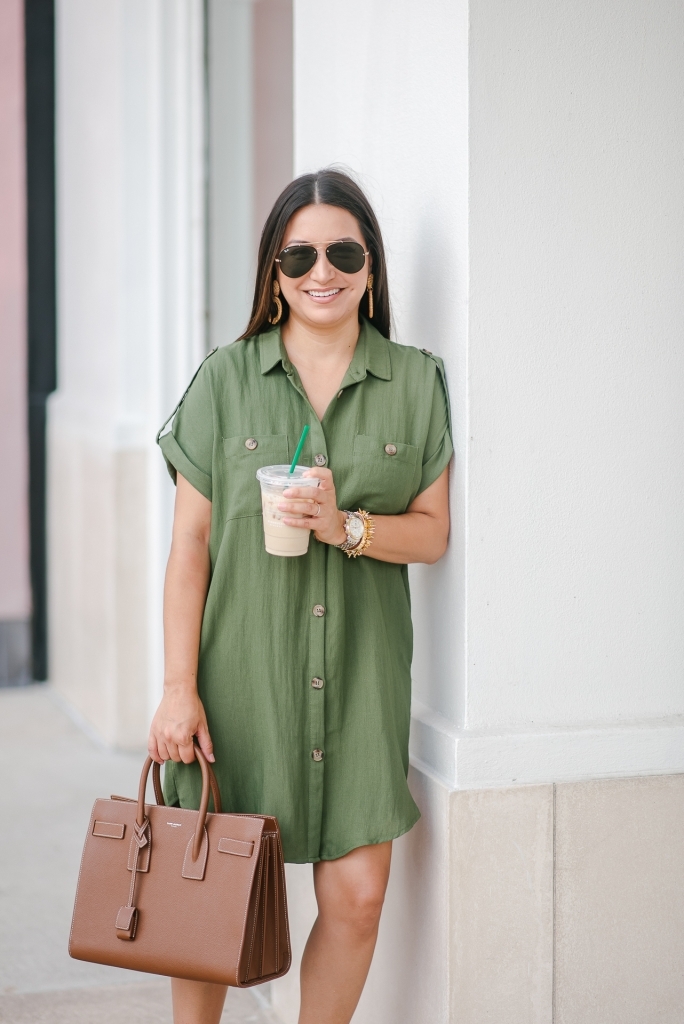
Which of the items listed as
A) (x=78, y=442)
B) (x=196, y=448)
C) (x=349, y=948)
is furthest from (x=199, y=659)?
(x=78, y=442)

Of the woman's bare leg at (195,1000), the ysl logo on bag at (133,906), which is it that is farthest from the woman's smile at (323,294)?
the woman's bare leg at (195,1000)

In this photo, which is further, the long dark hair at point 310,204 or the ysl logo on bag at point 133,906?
the long dark hair at point 310,204

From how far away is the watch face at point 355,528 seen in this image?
1.99m

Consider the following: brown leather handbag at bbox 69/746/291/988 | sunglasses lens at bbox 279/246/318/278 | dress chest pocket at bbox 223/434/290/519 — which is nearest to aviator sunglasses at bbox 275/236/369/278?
sunglasses lens at bbox 279/246/318/278

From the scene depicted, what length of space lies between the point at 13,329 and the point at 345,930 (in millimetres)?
4817

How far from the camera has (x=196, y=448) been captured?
209 centimetres

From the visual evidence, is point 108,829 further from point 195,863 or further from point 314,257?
point 314,257

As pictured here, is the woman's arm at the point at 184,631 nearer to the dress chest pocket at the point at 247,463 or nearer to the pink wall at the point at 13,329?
the dress chest pocket at the point at 247,463

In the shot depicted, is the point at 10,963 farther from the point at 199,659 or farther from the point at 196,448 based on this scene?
the point at 196,448

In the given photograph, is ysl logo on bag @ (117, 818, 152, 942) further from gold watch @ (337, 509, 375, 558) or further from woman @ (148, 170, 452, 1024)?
gold watch @ (337, 509, 375, 558)

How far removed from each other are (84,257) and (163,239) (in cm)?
95

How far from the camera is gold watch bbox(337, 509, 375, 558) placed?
1.99m

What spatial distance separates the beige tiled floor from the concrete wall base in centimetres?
86

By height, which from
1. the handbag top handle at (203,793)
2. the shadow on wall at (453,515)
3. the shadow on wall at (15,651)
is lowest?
the shadow on wall at (15,651)
